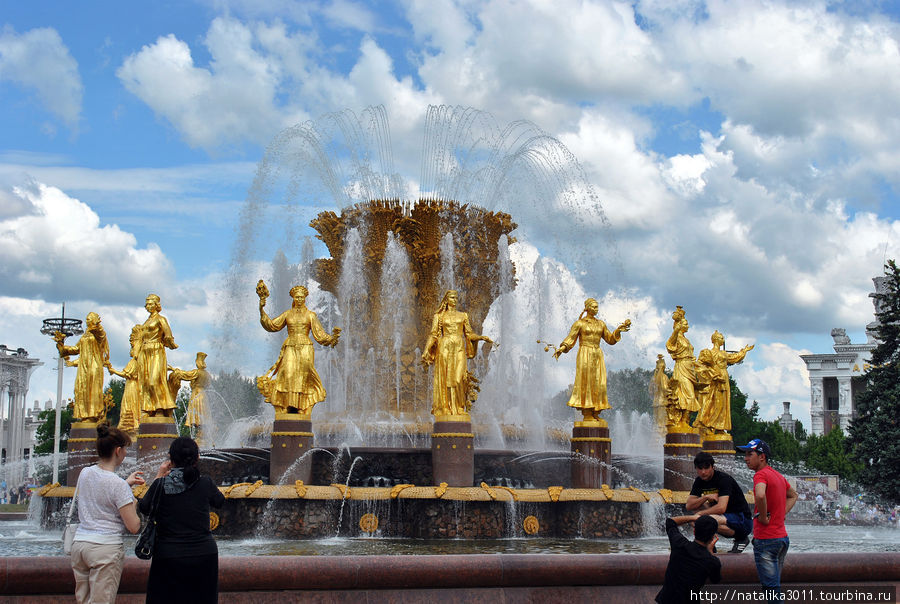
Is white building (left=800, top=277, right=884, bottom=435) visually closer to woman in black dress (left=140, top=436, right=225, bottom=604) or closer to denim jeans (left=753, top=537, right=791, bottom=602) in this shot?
denim jeans (left=753, top=537, right=791, bottom=602)

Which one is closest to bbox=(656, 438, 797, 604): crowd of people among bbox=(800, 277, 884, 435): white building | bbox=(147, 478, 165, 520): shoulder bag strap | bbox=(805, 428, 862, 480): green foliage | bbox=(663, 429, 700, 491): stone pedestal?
bbox=(147, 478, 165, 520): shoulder bag strap

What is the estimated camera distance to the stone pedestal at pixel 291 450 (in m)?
14.6

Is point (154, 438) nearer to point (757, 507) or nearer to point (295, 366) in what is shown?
point (295, 366)

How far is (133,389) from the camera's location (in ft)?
57.9

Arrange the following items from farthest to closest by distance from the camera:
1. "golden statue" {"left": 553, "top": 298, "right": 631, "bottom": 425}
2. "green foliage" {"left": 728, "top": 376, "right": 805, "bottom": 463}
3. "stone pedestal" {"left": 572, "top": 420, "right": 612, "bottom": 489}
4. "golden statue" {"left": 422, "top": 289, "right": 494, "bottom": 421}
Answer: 1. "green foliage" {"left": 728, "top": 376, "right": 805, "bottom": 463}
2. "golden statue" {"left": 553, "top": 298, "right": 631, "bottom": 425}
3. "stone pedestal" {"left": 572, "top": 420, "right": 612, "bottom": 489}
4. "golden statue" {"left": 422, "top": 289, "right": 494, "bottom": 421}

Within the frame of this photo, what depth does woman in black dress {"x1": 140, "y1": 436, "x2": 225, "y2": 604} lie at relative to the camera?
571cm

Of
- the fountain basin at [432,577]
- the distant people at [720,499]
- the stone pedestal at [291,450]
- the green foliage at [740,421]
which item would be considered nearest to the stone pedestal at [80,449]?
the stone pedestal at [291,450]

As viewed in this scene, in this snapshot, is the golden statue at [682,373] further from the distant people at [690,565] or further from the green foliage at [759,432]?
the green foliage at [759,432]

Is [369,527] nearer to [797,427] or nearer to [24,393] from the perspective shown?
[24,393]

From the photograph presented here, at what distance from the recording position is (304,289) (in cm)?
1559

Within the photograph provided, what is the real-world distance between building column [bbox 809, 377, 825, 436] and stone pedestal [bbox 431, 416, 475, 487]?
8060cm

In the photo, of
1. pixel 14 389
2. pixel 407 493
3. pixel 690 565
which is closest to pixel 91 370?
pixel 407 493

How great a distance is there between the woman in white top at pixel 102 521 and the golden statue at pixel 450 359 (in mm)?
8916

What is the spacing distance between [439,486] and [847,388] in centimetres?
8034
